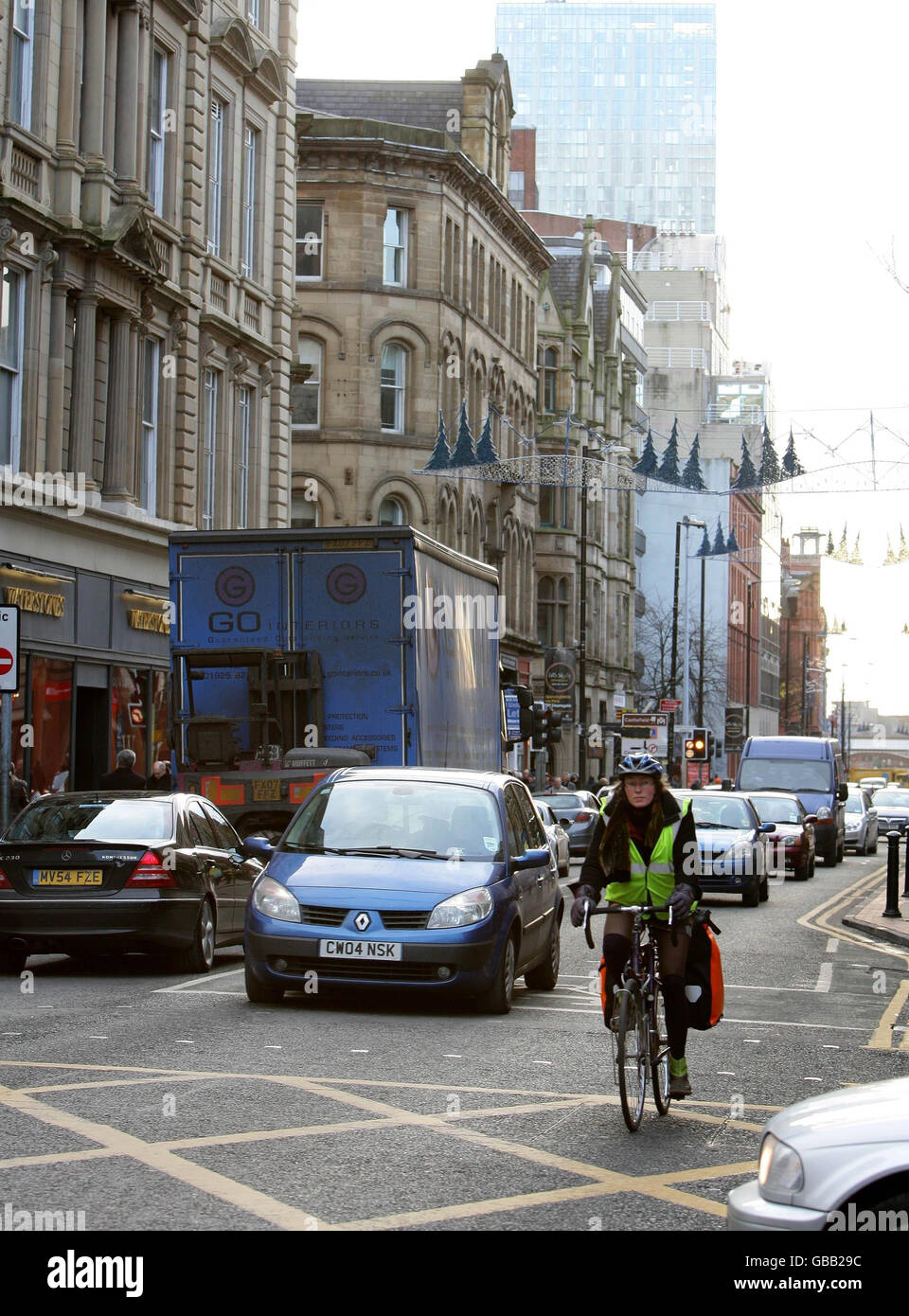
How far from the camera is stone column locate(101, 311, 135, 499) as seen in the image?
30.9 metres

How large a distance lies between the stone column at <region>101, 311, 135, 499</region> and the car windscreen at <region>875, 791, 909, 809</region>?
34.6 m

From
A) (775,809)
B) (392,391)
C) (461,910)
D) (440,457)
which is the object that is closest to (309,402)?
(392,391)

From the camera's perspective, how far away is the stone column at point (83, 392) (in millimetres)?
29547

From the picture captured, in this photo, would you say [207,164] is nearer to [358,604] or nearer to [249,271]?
[249,271]

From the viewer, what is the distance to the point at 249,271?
38.4 metres

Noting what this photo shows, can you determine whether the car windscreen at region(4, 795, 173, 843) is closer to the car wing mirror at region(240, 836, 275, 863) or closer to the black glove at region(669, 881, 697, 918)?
the car wing mirror at region(240, 836, 275, 863)

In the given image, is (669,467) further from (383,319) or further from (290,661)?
(383,319)

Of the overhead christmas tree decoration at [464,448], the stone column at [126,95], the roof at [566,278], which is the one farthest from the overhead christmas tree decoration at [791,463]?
the roof at [566,278]

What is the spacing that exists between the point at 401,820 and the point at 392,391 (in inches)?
1688

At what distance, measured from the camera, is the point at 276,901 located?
43.1 feet

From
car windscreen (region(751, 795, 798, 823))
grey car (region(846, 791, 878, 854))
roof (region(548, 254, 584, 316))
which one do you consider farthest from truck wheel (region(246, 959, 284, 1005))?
roof (region(548, 254, 584, 316))

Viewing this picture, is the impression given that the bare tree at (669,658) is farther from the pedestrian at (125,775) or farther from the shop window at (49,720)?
the pedestrian at (125,775)

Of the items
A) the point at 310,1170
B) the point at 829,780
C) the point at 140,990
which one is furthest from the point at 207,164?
the point at 310,1170
